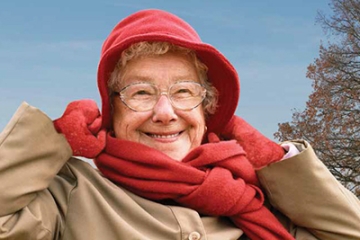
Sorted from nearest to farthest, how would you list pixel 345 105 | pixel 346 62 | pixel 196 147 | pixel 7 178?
pixel 7 178, pixel 196 147, pixel 345 105, pixel 346 62

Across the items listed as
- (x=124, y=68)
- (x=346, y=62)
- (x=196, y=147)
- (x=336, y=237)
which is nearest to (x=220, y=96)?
(x=196, y=147)

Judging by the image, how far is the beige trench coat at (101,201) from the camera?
2.43m

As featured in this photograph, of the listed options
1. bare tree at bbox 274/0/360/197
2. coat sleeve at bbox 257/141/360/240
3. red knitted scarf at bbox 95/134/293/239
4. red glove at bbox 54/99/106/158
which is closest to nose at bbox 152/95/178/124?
red knitted scarf at bbox 95/134/293/239

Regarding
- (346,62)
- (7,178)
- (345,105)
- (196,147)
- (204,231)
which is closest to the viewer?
(7,178)

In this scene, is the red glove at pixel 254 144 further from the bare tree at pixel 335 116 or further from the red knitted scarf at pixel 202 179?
the bare tree at pixel 335 116

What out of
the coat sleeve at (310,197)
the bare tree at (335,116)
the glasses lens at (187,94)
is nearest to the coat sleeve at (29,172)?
the glasses lens at (187,94)

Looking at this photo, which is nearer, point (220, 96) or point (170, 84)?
point (170, 84)

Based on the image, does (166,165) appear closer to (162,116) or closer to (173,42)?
(162,116)

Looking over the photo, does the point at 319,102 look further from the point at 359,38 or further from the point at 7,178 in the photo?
the point at 7,178

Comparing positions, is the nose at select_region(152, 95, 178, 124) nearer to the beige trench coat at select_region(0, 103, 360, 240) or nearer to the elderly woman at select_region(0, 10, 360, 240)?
the elderly woman at select_region(0, 10, 360, 240)

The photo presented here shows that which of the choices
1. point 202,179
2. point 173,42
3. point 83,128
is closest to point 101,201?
point 83,128

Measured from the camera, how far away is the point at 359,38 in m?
19.6

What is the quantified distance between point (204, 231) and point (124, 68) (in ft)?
2.60

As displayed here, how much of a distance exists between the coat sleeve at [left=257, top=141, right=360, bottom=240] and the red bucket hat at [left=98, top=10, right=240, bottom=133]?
38 cm
